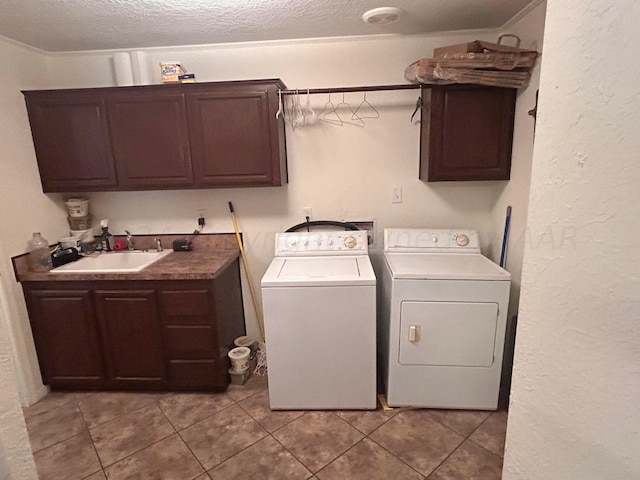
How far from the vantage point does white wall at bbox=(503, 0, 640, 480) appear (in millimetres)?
548

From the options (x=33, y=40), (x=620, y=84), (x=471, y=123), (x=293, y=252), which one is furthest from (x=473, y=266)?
(x=33, y=40)

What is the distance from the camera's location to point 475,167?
7.80 feet

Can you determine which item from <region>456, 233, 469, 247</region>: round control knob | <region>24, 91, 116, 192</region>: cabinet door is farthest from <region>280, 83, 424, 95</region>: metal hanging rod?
<region>24, 91, 116, 192</region>: cabinet door

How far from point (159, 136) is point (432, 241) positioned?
80.2 inches

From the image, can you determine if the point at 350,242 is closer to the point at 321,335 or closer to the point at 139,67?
the point at 321,335

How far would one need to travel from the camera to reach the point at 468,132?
2318 millimetres

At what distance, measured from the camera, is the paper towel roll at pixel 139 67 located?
96.0 inches

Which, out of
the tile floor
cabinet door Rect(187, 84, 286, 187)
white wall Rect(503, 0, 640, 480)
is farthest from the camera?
cabinet door Rect(187, 84, 286, 187)

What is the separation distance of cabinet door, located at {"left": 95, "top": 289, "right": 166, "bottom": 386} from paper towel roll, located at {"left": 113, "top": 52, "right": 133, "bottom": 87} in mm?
1428

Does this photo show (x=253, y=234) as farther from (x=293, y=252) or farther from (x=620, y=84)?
(x=620, y=84)

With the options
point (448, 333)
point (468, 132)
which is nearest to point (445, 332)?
point (448, 333)

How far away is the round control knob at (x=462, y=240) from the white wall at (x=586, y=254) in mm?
1797

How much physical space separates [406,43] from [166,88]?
5.48ft

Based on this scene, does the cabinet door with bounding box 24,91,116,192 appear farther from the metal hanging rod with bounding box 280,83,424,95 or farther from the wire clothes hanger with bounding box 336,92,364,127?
the wire clothes hanger with bounding box 336,92,364,127
